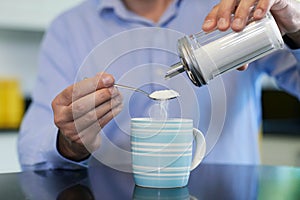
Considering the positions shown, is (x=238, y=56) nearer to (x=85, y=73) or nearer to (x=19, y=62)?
(x=85, y=73)

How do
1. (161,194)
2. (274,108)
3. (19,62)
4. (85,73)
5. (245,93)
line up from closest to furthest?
(161,194) < (85,73) < (245,93) < (19,62) < (274,108)

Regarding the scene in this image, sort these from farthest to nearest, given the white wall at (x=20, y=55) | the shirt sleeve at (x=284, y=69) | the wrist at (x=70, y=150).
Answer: the white wall at (x=20, y=55), the shirt sleeve at (x=284, y=69), the wrist at (x=70, y=150)

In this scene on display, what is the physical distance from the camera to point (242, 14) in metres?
0.75

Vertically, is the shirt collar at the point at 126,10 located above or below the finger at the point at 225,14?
above

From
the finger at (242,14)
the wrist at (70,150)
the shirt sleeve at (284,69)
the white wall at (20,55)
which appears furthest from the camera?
the white wall at (20,55)

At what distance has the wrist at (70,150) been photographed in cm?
96

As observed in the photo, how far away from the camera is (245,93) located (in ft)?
4.15

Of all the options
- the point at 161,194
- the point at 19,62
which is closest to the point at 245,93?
the point at 161,194

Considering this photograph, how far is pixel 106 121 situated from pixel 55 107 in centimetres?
9

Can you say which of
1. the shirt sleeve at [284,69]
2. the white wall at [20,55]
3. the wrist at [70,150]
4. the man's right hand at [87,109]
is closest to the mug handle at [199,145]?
the man's right hand at [87,109]

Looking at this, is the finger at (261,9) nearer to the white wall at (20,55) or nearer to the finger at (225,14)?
the finger at (225,14)

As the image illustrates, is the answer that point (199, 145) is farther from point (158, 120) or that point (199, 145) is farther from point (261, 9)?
point (261, 9)

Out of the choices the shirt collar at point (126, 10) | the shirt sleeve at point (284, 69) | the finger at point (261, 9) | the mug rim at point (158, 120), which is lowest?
the mug rim at point (158, 120)

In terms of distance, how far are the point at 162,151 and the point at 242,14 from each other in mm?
220
